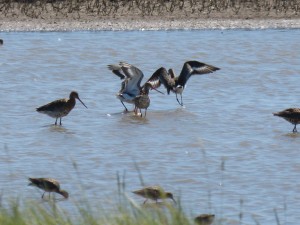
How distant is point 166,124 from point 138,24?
402 inches

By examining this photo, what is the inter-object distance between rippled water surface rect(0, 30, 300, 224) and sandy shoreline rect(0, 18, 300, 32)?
1.00 feet

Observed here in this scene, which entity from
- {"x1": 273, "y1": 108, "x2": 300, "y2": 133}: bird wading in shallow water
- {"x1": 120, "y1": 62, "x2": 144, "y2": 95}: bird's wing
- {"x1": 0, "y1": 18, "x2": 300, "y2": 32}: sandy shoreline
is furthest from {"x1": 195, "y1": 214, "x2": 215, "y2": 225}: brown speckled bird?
{"x1": 0, "y1": 18, "x2": 300, "y2": 32}: sandy shoreline

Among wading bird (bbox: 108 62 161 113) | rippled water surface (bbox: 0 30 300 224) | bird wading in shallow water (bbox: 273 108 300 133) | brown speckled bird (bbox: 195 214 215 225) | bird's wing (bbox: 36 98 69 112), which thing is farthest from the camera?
wading bird (bbox: 108 62 161 113)

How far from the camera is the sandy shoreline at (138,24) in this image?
80.1 feet

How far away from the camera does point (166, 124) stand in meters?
14.5

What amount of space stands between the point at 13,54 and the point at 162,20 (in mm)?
4301

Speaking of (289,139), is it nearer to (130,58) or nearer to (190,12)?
(130,58)

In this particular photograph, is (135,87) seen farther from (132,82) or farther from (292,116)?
(292,116)

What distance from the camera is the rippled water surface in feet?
34.1

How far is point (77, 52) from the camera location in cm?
2191

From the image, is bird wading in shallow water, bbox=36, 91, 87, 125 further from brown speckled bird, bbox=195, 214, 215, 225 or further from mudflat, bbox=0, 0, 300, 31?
mudflat, bbox=0, 0, 300, 31

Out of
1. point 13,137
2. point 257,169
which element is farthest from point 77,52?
point 257,169

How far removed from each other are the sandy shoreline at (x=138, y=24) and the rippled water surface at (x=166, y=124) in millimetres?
A: 304

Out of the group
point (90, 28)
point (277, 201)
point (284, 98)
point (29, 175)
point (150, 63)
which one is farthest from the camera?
point (90, 28)
